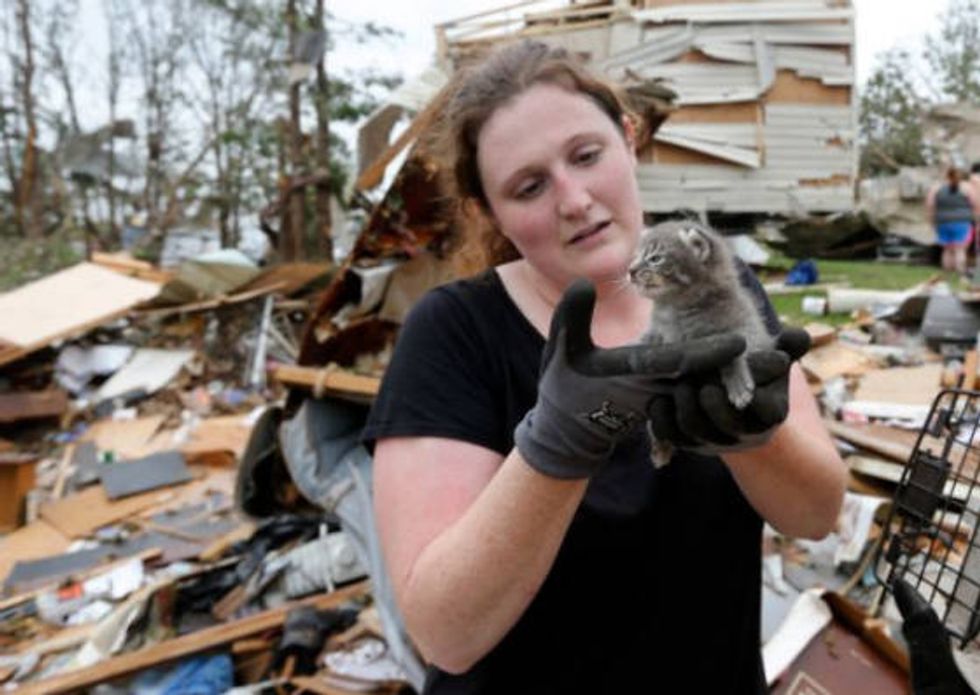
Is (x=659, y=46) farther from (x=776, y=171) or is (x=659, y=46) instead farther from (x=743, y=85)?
(x=776, y=171)

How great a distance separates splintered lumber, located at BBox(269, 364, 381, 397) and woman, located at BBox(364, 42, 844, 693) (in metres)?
2.86

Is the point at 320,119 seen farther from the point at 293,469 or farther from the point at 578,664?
the point at 578,664

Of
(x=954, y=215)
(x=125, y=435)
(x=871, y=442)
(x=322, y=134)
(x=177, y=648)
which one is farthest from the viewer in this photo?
(x=322, y=134)

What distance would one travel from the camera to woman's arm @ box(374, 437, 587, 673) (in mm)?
1190

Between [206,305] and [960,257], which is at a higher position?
[960,257]

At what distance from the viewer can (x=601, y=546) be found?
4.72 ft

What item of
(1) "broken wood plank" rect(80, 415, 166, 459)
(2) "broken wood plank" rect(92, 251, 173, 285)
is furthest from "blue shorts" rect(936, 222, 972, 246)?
(2) "broken wood plank" rect(92, 251, 173, 285)

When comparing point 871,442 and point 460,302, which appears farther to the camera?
point 871,442

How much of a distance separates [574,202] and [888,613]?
264 centimetres

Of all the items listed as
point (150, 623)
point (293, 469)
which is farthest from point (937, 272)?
point (150, 623)

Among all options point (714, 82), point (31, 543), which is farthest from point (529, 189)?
point (714, 82)

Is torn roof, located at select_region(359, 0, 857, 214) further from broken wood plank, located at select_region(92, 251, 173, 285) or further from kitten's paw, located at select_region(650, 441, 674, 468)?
kitten's paw, located at select_region(650, 441, 674, 468)

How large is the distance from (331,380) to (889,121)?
24.4 metres

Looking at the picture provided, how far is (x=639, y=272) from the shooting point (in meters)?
1.15
